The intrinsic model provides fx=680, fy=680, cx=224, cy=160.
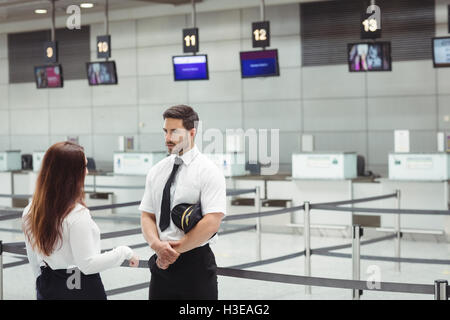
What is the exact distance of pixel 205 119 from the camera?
563 inches

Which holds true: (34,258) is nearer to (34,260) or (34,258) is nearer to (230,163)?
(34,260)

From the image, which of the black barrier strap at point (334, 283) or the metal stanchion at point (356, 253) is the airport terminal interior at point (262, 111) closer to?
the metal stanchion at point (356, 253)

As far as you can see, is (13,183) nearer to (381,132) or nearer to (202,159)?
(381,132)

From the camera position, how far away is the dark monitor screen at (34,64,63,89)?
546 inches

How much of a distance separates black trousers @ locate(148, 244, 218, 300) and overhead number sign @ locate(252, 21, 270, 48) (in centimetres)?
891

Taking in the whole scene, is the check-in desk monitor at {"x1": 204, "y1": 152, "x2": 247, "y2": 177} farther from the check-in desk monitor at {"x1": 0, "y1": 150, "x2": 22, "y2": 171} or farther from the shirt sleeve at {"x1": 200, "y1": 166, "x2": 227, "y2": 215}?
the shirt sleeve at {"x1": 200, "y1": 166, "x2": 227, "y2": 215}

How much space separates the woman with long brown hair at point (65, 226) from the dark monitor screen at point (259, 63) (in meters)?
9.34

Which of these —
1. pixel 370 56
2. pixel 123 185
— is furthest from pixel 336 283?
pixel 123 185

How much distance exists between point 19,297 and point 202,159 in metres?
4.07

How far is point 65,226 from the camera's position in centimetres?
273

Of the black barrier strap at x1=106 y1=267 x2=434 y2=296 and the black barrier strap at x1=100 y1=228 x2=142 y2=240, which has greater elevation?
the black barrier strap at x1=106 y1=267 x2=434 y2=296

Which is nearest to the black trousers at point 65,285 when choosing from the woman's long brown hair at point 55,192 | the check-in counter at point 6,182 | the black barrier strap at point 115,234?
the woman's long brown hair at point 55,192

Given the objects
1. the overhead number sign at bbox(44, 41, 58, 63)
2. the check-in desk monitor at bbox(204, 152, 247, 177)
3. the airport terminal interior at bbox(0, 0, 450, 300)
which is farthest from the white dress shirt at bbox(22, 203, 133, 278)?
the overhead number sign at bbox(44, 41, 58, 63)

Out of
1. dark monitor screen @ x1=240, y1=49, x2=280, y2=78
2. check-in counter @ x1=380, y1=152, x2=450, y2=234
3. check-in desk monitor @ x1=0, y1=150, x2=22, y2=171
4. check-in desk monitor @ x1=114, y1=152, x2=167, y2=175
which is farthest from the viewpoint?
check-in desk monitor @ x1=0, y1=150, x2=22, y2=171
